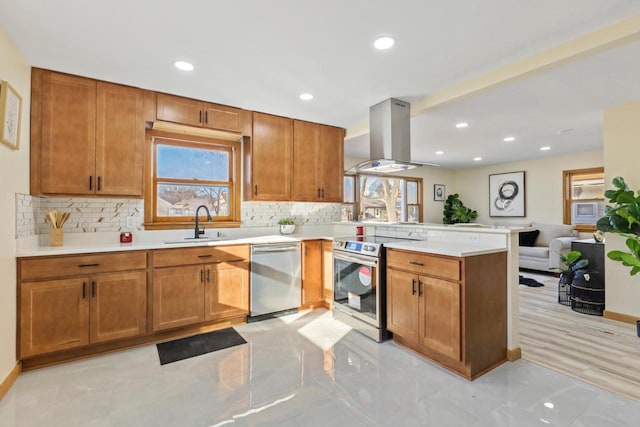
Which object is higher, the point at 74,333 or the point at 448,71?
the point at 448,71

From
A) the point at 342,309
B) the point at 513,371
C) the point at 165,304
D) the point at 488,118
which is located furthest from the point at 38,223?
the point at 488,118

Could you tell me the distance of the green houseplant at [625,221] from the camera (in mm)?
2691

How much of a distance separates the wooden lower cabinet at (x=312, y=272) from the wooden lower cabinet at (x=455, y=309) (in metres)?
1.28

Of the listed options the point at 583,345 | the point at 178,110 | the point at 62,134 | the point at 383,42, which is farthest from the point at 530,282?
the point at 62,134

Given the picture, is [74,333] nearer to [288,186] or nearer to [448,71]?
[288,186]

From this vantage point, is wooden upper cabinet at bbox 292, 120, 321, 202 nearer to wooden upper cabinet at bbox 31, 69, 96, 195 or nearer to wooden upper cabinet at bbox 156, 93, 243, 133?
wooden upper cabinet at bbox 156, 93, 243, 133

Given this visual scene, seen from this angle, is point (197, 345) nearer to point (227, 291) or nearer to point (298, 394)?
point (227, 291)

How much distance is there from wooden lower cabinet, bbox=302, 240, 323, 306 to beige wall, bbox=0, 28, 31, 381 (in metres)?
2.50

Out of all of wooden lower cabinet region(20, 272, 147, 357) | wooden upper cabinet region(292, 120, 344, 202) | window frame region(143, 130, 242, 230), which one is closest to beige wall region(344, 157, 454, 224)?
wooden upper cabinet region(292, 120, 344, 202)

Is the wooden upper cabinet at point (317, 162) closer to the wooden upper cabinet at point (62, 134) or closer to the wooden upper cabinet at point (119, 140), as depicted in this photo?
the wooden upper cabinet at point (119, 140)

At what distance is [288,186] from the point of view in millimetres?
3928

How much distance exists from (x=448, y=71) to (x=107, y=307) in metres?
3.53

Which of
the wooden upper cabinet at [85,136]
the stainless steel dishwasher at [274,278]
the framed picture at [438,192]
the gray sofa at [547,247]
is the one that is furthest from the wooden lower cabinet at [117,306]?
the framed picture at [438,192]

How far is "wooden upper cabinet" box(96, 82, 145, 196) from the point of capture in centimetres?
286
